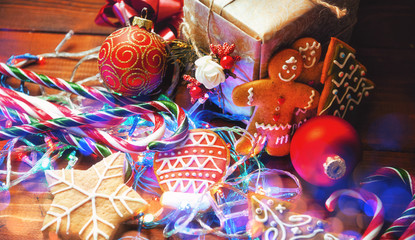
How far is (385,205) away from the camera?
41.4 inches

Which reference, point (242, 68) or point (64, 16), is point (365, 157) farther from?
point (64, 16)

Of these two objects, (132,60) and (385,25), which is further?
(385,25)

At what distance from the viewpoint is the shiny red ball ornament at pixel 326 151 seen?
0.97m

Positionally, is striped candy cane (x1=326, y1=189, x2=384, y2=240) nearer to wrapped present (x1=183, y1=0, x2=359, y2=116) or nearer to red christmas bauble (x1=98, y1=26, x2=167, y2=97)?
wrapped present (x1=183, y1=0, x2=359, y2=116)

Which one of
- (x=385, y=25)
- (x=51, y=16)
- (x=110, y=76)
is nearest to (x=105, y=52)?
(x=110, y=76)

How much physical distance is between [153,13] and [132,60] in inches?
11.8

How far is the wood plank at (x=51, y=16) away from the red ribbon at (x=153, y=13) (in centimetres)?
10

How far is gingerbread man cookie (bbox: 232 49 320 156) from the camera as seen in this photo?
1003 mm

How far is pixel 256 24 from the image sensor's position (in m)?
0.96

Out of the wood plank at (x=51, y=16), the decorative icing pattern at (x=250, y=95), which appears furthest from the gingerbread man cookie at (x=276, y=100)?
the wood plank at (x=51, y=16)

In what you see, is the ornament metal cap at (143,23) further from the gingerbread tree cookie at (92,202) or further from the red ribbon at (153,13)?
the gingerbread tree cookie at (92,202)

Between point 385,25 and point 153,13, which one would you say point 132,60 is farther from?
point 385,25

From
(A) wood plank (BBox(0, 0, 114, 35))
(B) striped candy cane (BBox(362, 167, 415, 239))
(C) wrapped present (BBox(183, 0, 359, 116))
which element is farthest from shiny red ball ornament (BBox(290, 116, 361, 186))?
(A) wood plank (BBox(0, 0, 114, 35))

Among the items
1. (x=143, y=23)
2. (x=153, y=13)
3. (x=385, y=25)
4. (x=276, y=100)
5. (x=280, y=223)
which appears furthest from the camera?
(x=385, y=25)
